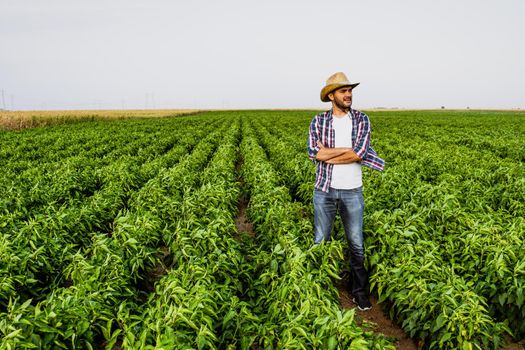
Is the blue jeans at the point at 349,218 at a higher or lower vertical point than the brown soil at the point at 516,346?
higher

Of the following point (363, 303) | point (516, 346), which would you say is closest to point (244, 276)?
point (363, 303)

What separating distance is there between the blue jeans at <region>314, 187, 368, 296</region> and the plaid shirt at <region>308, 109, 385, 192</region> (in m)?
0.17

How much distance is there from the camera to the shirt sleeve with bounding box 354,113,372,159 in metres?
3.90

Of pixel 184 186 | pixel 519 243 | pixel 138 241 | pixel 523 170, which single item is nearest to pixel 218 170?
pixel 184 186

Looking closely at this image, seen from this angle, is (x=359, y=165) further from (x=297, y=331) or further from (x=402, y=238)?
(x=297, y=331)

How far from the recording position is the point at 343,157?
3.92 m

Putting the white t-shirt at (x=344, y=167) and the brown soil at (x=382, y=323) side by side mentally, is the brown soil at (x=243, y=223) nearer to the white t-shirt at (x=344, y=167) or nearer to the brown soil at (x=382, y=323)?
the brown soil at (x=382, y=323)

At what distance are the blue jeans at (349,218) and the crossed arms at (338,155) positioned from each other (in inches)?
13.7

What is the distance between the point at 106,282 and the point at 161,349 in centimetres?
138

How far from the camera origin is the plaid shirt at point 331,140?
155 inches

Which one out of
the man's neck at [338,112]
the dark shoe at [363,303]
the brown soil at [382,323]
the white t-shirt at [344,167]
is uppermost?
the man's neck at [338,112]
